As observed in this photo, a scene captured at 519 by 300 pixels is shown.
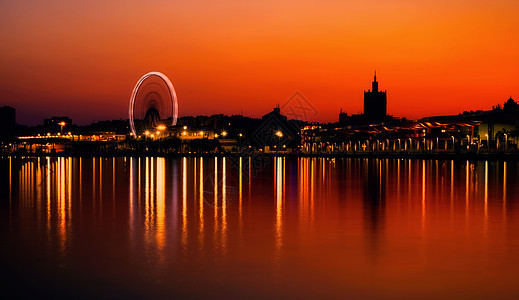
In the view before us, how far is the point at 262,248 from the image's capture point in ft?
60.7

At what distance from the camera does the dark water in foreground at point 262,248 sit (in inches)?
556

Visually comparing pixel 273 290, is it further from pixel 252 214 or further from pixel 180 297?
pixel 252 214

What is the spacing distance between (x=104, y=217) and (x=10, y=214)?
450 cm

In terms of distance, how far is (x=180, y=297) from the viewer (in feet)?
43.8

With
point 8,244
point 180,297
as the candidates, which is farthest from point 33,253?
point 180,297

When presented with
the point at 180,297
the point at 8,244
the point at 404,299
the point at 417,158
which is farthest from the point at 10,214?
the point at 417,158

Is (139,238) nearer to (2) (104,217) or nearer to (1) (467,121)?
(2) (104,217)

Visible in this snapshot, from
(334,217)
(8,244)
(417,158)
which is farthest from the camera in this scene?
(417,158)

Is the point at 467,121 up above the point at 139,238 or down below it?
above

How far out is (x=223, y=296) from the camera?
1341cm

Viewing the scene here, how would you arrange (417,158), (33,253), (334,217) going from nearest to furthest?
(33,253) < (334,217) < (417,158)

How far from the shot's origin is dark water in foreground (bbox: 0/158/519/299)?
1412 centimetres

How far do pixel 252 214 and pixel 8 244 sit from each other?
33.6ft

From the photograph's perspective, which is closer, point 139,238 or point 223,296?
point 223,296
